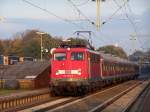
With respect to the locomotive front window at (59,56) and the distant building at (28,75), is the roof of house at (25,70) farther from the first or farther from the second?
the locomotive front window at (59,56)

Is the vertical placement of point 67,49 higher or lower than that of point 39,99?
higher

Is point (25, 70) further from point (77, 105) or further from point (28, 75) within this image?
point (77, 105)

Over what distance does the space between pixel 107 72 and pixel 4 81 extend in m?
10.2

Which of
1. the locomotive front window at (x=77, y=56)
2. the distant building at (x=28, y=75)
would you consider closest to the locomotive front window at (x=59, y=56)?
the locomotive front window at (x=77, y=56)

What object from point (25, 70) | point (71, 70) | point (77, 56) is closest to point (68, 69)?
point (71, 70)

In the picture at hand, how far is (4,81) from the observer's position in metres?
44.6

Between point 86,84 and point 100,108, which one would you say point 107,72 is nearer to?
point 86,84

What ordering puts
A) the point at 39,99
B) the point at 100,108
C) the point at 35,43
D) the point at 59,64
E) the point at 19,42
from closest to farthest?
the point at 100,108 → the point at 39,99 → the point at 59,64 → the point at 35,43 → the point at 19,42

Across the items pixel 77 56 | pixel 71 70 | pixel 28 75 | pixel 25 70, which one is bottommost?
pixel 28 75

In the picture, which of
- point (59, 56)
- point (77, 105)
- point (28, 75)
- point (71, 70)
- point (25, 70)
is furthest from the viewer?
point (25, 70)

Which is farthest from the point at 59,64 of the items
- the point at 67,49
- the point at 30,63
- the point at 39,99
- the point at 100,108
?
the point at 30,63

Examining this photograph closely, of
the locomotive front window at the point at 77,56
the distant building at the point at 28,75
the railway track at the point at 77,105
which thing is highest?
the locomotive front window at the point at 77,56

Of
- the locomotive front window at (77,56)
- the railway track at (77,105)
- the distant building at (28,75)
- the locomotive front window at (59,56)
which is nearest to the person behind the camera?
the railway track at (77,105)

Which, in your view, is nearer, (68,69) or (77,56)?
(68,69)
